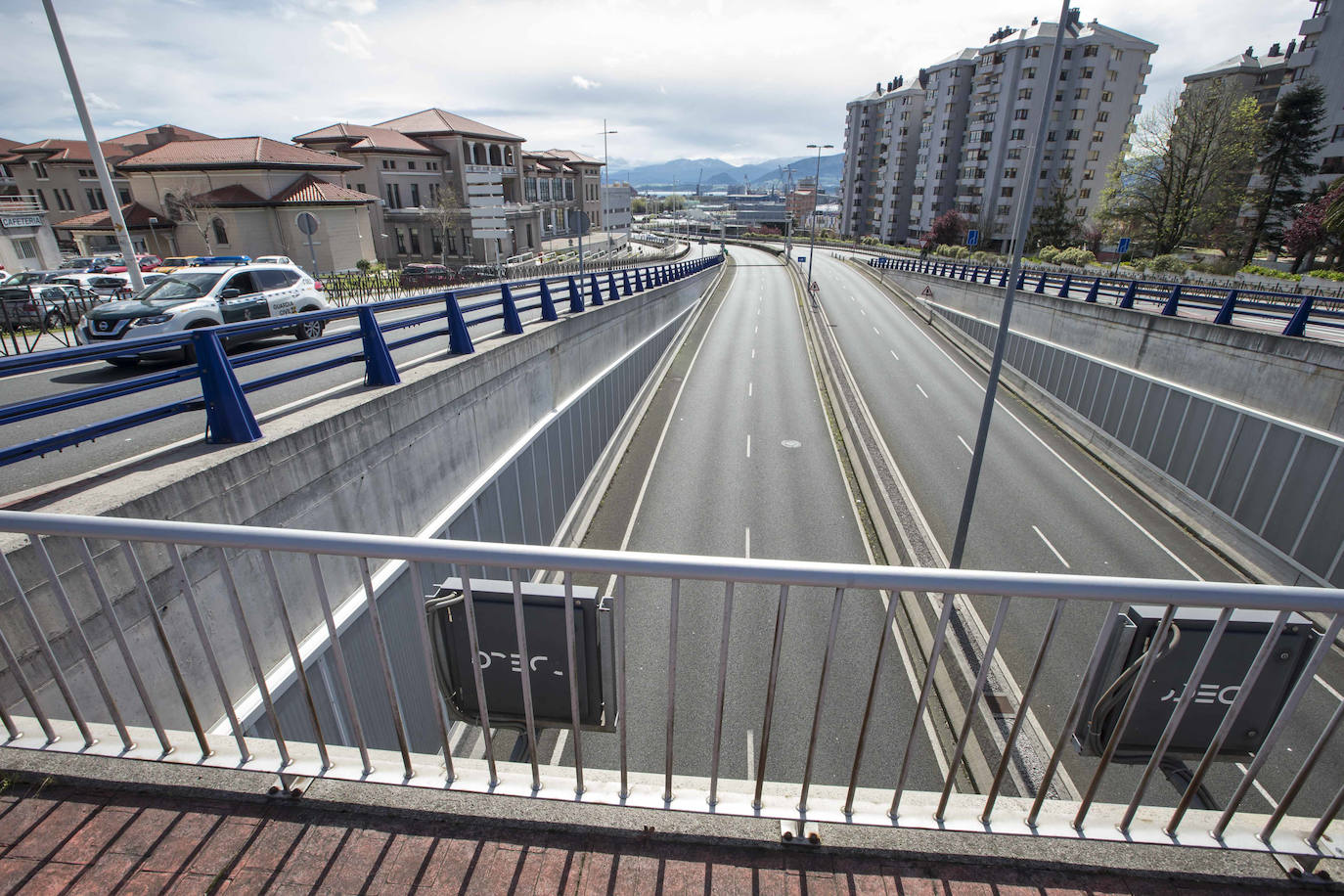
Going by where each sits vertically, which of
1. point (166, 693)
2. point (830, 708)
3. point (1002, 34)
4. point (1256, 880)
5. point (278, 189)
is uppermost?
point (1002, 34)

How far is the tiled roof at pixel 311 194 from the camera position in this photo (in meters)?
37.4

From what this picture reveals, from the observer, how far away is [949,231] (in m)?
75.6

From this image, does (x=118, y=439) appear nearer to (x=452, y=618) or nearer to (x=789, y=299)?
(x=452, y=618)

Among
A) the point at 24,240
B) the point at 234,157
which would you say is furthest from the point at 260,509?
the point at 24,240

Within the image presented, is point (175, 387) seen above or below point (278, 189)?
below

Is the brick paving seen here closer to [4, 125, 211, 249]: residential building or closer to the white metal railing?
the white metal railing

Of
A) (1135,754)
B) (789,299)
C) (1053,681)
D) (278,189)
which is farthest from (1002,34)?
(1135,754)

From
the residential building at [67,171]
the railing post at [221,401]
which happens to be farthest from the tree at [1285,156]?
the residential building at [67,171]

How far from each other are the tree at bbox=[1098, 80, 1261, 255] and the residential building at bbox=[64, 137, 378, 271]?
5988 cm

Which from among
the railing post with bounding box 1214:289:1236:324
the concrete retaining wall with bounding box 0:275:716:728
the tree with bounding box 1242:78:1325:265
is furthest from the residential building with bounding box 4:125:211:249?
the tree with bounding box 1242:78:1325:265

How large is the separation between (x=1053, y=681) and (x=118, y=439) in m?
14.4

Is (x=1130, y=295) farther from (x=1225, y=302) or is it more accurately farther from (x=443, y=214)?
(x=443, y=214)

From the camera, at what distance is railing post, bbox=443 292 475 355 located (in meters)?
8.52

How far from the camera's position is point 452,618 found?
9.62ft
